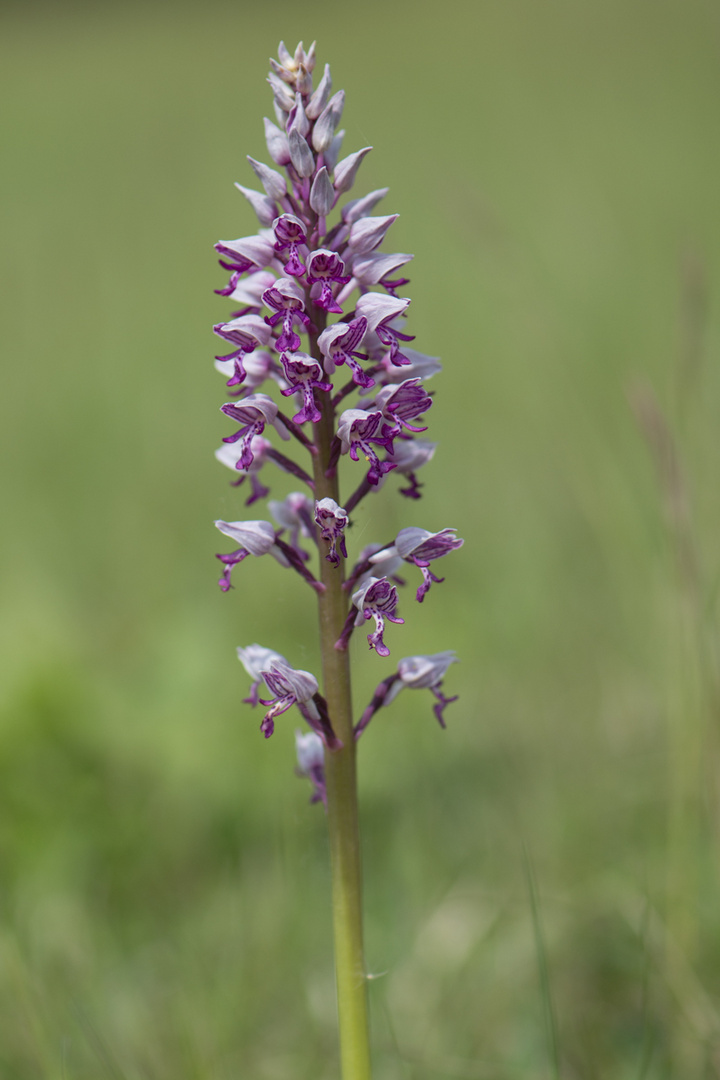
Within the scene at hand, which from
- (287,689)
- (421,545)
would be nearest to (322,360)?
(421,545)

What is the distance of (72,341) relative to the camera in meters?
10.5

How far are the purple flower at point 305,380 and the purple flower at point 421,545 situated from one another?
38 cm

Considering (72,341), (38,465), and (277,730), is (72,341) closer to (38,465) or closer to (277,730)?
(38,465)

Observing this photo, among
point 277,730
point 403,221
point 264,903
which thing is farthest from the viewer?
point 403,221

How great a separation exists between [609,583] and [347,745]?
4078 millimetres

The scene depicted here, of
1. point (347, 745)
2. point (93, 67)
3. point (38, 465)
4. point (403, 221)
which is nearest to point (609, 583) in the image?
point (347, 745)

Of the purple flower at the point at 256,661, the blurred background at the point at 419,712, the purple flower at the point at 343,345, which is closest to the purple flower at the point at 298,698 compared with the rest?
the purple flower at the point at 256,661

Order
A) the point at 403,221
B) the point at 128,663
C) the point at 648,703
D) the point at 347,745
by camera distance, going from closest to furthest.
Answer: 1. the point at 347,745
2. the point at 648,703
3. the point at 128,663
4. the point at 403,221

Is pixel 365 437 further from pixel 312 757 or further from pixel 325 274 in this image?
pixel 312 757

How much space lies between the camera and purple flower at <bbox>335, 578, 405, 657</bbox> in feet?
6.93

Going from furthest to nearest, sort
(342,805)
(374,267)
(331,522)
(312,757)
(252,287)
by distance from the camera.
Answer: (312,757) < (252,287) < (374,267) < (342,805) < (331,522)

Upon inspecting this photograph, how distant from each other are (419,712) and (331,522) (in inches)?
110

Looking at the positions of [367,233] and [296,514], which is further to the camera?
[296,514]

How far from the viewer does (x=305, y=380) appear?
2096mm
